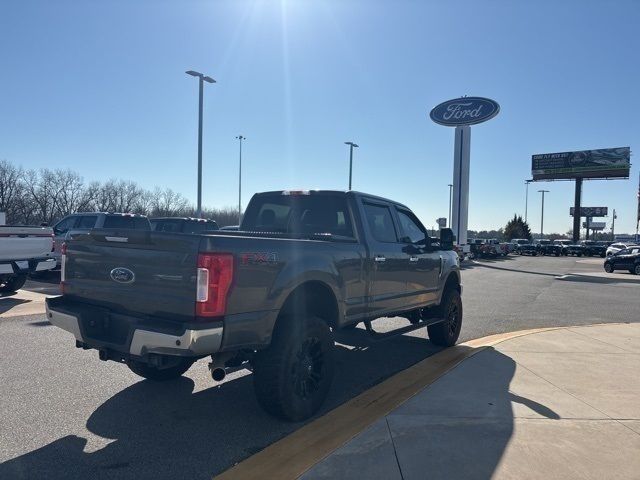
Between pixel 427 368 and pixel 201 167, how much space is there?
2130cm

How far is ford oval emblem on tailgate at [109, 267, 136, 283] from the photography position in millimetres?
4039

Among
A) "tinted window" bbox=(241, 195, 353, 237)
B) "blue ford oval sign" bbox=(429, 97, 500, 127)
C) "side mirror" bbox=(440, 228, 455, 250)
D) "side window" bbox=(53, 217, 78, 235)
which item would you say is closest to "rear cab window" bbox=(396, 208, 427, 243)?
"side mirror" bbox=(440, 228, 455, 250)

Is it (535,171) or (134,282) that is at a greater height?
(535,171)

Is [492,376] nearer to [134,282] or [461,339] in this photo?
[461,339]

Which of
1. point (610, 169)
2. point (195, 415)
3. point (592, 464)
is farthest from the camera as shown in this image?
point (610, 169)

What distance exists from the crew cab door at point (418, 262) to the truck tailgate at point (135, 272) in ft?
10.5

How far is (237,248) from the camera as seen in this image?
3.72 metres

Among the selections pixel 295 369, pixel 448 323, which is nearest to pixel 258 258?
pixel 295 369

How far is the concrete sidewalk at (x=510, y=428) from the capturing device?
347cm

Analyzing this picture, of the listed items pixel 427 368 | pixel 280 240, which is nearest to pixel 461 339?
pixel 427 368

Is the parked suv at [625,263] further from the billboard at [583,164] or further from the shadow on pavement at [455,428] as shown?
the billboard at [583,164]

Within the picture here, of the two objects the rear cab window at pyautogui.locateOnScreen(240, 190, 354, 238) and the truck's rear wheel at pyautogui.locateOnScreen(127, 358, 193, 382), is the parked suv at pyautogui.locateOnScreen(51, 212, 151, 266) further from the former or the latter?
the truck's rear wheel at pyautogui.locateOnScreen(127, 358, 193, 382)

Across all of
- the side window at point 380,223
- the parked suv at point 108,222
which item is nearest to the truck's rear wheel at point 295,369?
the side window at point 380,223

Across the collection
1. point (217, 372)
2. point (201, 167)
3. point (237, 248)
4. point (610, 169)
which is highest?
point (610, 169)
